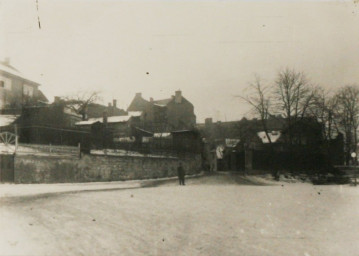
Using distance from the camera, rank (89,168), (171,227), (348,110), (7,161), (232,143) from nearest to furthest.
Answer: (171,227) < (348,110) < (7,161) < (89,168) < (232,143)

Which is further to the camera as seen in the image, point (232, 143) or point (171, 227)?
point (232, 143)

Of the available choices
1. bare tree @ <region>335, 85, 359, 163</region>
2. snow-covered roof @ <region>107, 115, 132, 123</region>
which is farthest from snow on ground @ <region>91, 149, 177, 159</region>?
bare tree @ <region>335, 85, 359, 163</region>

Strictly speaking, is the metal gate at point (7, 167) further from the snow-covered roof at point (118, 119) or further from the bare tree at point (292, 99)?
the snow-covered roof at point (118, 119)

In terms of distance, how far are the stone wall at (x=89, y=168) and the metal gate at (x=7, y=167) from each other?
0.93 feet

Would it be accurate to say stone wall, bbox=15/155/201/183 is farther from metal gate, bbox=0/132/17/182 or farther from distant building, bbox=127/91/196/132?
distant building, bbox=127/91/196/132

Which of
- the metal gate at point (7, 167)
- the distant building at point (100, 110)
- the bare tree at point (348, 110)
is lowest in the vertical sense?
the metal gate at point (7, 167)

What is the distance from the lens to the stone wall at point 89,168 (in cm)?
2350

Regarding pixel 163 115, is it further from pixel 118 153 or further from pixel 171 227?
pixel 171 227

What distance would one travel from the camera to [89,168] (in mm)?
28453

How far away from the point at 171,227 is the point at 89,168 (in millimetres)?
17588

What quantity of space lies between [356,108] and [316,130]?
13624mm

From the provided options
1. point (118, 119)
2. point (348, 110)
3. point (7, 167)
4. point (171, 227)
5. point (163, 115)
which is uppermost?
point (163, 115)

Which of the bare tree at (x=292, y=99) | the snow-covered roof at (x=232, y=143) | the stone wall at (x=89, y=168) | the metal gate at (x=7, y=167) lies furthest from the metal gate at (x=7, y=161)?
the snow-covered roof at (x=232, y=143)

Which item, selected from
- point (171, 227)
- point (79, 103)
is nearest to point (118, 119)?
point (79, 103)
